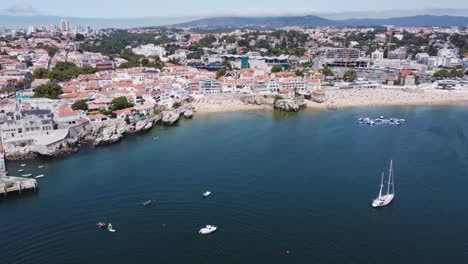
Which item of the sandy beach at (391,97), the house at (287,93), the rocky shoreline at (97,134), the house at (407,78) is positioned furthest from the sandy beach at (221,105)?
the house at (407,78)

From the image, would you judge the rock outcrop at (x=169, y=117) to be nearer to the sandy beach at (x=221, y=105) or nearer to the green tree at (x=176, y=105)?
the green tree at (x=176, y=105)

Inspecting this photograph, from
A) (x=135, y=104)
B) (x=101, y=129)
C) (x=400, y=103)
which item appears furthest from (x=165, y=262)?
(x=400, y=103)

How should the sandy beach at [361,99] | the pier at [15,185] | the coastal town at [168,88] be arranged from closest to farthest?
the pier at [15,185] < the coastal town at [168,88] < the sandy beach at [361,99]

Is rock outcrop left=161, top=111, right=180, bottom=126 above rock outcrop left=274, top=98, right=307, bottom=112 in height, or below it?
below

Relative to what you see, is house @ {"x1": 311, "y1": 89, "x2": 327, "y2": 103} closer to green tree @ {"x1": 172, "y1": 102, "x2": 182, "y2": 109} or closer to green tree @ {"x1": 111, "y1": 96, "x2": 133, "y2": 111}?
green tree @ {"x1": 172, "y1": 102, "x2": 182, "y2": 109}

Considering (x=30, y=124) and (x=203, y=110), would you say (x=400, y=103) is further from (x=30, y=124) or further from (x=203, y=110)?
(x=30, y=124)

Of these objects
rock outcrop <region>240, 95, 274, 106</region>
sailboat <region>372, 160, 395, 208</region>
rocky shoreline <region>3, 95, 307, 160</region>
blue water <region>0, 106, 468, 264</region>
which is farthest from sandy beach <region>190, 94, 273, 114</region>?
sailboat <region>372, 160, 395, 208</region>

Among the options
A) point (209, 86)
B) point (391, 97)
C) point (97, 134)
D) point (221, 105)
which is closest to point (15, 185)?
point (97, 134)
